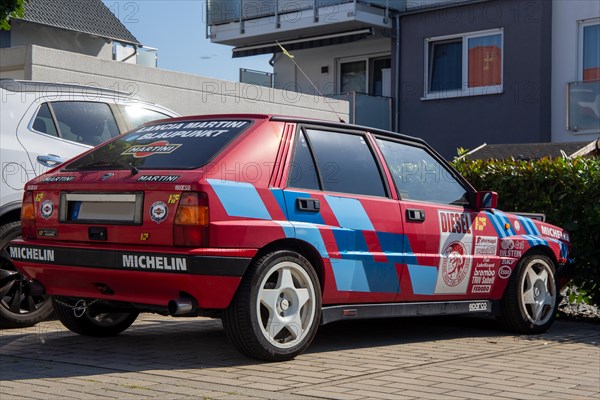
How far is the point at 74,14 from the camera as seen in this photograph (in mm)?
33312

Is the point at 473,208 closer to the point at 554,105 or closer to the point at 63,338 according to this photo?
the point at 63,338

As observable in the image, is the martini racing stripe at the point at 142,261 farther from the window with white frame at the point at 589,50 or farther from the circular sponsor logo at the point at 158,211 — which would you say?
the window with white frame at the point at 589,50

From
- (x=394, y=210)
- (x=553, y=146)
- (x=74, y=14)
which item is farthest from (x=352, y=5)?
(x=394, y=210)

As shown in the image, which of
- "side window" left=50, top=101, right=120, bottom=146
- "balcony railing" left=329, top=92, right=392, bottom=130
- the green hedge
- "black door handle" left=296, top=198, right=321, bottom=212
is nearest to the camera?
"black door handle" left=296, top=198, right=321, bottom=212

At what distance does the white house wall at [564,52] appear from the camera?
20.1 meters

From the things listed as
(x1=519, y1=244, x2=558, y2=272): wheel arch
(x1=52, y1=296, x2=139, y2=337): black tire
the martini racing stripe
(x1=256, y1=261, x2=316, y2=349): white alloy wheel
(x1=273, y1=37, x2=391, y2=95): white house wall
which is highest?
(x1=273, y1=37, x2=391, y2=95): white house wall

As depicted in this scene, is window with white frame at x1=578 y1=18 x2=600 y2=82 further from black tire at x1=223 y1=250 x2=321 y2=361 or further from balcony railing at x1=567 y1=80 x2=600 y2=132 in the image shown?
black tire at x1=223 y1=250 x2=321 y2=361

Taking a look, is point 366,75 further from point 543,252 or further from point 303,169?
point 303,169

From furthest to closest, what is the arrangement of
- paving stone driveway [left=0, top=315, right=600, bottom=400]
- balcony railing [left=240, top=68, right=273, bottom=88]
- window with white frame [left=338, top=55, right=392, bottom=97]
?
1. window with white frame [left=338, top=55, right=392, bottom=97]
2. balcony railing [left=240, top=68, right=273, bottom=88]
3. paving stone driveway [left=0, top=315, right=600, bottom=400]

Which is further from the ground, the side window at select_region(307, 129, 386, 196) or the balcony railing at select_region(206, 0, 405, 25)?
the balcony railing at select_region(206, 0, 405, 25)

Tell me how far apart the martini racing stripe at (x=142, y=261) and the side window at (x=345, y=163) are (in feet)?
3.79

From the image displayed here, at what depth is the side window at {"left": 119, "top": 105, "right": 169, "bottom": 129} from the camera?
880 cm

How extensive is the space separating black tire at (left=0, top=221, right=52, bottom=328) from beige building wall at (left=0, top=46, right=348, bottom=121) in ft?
12.0

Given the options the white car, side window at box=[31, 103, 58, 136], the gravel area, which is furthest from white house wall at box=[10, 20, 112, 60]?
side window at box=[31, 103, 58, 136]
